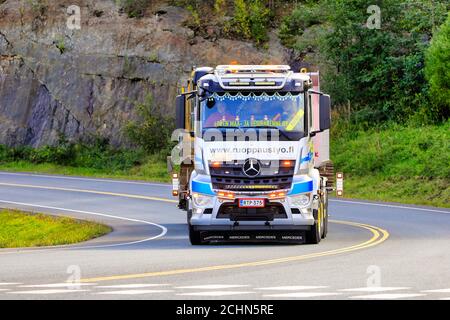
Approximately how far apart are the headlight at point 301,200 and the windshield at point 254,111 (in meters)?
1.38

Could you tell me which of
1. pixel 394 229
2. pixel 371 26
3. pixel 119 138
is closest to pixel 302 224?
pixel 394 229

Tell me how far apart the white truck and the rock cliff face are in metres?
35.6

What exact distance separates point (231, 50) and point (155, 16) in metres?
5.26

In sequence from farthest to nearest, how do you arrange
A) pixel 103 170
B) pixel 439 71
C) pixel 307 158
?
pixel 103 170 → pixel 439 71 → pixel 307 158

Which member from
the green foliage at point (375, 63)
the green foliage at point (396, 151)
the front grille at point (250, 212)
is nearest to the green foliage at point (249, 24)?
the green foliage at point (375, 63)

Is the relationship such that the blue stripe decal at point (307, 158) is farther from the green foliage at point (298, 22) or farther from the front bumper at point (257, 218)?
the green foliage at point (298, 22)

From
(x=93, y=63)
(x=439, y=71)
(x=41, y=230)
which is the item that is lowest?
(x=41, y=230)

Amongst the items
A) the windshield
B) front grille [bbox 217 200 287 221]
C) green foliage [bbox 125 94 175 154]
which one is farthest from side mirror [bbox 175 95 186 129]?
green foliage [bbox 125 94 175 154]

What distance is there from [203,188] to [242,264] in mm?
5112

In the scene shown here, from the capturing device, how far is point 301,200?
2570 centimetres

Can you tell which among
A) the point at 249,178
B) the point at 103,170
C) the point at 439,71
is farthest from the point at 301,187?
the point at 103,170

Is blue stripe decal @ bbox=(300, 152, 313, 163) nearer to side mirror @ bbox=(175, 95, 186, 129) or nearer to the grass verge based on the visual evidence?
side mirror @ bbox=(175, 95, 186, 129)

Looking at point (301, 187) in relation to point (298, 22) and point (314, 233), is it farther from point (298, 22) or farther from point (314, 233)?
point (298, 22)

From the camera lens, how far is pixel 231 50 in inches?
2505
